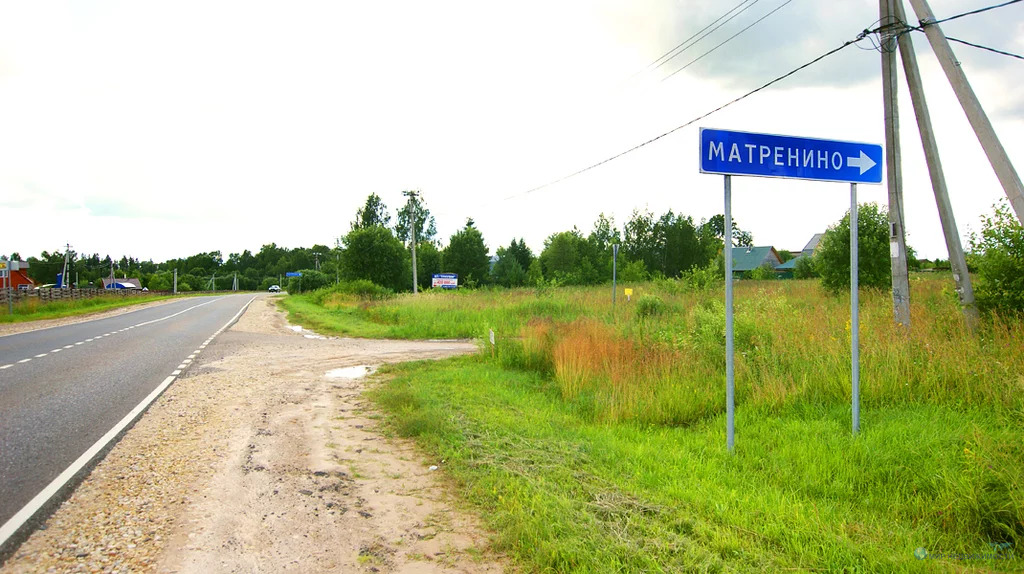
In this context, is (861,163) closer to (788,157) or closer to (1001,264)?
(788,157)

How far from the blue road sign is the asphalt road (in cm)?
619

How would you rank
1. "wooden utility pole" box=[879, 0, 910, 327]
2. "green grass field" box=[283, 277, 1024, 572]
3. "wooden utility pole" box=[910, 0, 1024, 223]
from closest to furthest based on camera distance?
1. "green grass field" box=[283, 277, 1024, 572]
2. "wooden utility pole" box=[910, 0, 1024, 223]
3. "wooden utility pole" box=[879, 0, 910, 327]

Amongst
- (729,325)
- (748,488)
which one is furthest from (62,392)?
(748,488)

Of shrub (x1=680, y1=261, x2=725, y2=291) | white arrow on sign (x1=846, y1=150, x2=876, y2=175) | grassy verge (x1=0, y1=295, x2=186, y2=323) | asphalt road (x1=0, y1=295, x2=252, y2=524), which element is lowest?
asphalt road (x1=0, y1=295, x2=252, y2=524)

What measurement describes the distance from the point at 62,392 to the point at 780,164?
34.0 feet

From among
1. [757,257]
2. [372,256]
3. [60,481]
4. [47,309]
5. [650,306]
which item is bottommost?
[60,481]

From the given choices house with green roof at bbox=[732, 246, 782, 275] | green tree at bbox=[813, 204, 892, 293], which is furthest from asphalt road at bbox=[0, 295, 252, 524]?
house with green roof at bbox=[732, 246, 782, 275]

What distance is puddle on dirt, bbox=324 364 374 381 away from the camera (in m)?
11.0

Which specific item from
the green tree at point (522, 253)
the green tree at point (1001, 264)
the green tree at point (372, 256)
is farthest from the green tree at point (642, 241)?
the green tree at point (1001, 264)

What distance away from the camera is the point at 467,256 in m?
66.4

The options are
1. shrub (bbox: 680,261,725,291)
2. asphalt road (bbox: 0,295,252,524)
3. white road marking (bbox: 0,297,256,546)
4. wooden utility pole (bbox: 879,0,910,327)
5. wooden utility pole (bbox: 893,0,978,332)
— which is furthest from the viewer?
shrub (bbox: 680,261,725,291)

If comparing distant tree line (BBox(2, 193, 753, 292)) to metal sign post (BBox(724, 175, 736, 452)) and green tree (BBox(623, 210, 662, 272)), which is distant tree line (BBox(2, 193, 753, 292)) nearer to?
green tree (BBox(623, 210, 662, 272))

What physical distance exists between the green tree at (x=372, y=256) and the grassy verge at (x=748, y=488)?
4646 centimetres

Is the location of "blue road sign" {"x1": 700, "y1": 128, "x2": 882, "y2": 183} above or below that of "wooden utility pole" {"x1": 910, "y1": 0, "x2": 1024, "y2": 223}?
below
